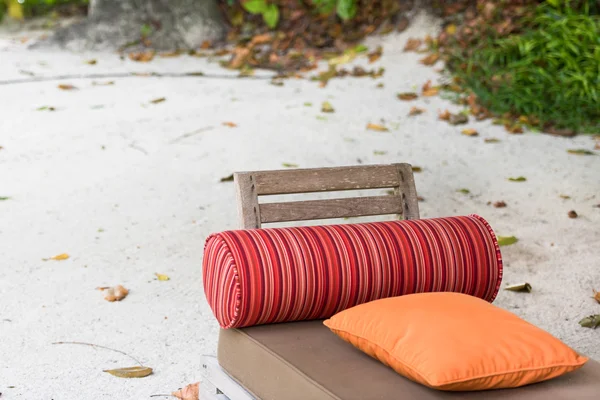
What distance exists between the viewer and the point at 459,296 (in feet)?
8.06

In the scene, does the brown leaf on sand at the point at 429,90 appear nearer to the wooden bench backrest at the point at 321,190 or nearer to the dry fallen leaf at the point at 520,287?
the dry fallen leaf at the point at 520,287

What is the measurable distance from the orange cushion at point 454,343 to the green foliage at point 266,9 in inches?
277

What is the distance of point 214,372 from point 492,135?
4.02m

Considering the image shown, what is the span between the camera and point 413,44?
7.89 meters

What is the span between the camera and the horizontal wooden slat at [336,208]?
3.06 m

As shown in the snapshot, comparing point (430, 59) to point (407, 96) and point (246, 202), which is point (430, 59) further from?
point (246, 202)

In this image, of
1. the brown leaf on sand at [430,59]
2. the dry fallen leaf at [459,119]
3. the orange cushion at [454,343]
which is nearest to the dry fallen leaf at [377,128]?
the dry fallen leaf at [459,119]

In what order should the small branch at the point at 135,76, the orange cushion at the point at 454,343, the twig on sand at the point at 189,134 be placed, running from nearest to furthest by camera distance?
the orange cushion at the point at 454,343
the twig on sand at the point at 189,134
the small branch at the point at 135,76

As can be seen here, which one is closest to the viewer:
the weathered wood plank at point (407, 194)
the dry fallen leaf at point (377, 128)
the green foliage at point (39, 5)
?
the weathered wood plank at point (407, 194)

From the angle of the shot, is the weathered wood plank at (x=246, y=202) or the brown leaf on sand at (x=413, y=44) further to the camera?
the brown leaf on sand at (x=413, y=44)

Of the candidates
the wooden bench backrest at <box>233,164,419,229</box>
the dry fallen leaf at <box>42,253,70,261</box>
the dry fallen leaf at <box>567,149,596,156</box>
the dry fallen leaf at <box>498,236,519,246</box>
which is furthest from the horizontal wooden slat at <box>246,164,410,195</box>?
the dry fallen leaf at <box>567,149,596,156</box>

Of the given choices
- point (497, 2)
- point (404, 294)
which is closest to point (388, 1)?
point (497, 2)

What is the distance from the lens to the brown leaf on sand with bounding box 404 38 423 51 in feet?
25.8

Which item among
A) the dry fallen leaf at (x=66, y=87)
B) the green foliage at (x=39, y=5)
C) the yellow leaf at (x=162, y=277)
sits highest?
the green foliage at (x=39, y=5)
